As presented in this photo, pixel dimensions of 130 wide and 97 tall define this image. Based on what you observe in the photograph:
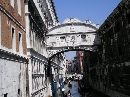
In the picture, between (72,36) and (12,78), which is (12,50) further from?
(72,36)

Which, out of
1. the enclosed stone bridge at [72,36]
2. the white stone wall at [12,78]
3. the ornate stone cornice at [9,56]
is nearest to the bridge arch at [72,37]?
the enclosed stone bridge at [72,36]

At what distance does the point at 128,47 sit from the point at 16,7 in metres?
7.78

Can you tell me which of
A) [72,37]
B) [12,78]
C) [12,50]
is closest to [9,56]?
[12,50]

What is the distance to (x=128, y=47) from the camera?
14445 millimetres

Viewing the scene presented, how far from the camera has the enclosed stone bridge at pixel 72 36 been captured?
76.0 feet

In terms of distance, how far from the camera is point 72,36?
23.3 meters

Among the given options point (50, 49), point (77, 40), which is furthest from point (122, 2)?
point (50, 49)

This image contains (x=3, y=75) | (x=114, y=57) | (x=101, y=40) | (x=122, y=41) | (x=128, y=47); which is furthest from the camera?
(x=101, y=40)

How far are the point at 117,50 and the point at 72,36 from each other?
7.30 metres

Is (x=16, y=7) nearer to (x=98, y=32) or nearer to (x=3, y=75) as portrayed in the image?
(x=3, y=75)

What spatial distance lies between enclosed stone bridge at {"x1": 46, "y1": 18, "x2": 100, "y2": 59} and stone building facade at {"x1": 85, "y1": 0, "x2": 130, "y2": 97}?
1329 millimetres

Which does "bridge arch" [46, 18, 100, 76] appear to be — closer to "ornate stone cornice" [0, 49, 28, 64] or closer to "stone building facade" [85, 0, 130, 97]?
"stone building facade" [85, 0, 130, 97]

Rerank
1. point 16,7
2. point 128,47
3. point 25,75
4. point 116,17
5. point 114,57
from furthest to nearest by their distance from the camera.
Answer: point 114,57
point 116,17
point 128,47
point 25,75
point 16,7

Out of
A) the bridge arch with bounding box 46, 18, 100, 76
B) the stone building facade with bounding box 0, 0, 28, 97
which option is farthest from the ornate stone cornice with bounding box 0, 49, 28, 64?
the bridge arch with bounding box 46, 18, 100, 76
